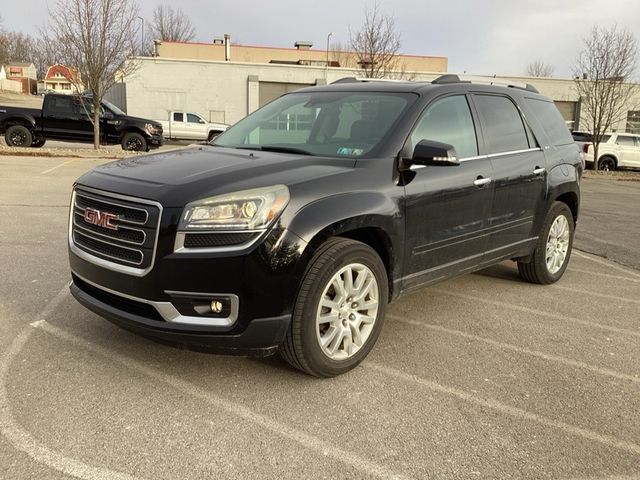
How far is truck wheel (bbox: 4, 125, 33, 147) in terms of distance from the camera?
18734 millimetres

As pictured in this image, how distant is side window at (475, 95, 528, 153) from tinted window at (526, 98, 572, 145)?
1.34ft

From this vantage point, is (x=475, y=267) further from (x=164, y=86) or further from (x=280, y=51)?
(x=280, y=51)

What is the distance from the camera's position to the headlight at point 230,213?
3023mm

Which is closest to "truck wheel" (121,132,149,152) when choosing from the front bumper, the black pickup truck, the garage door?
the black pickup truck

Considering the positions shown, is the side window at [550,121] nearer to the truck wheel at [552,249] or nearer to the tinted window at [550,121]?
the tinted window at [550,121]

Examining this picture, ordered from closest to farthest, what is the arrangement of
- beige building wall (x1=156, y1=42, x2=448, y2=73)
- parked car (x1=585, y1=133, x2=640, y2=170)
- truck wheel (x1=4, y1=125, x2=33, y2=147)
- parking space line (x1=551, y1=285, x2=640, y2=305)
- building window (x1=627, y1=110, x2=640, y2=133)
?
parking space line (x1=551, y1=285, x2=640, y2=305), truck wheel (x1=4, y1=125, x2=33, y2=147), parked car (x1=585, y1=133, x2=640, y2=170), building window (x1=627, y1=110, x2=640, y2=133), beige building wall (x1=156, y1=42, x2=448, y2=73)

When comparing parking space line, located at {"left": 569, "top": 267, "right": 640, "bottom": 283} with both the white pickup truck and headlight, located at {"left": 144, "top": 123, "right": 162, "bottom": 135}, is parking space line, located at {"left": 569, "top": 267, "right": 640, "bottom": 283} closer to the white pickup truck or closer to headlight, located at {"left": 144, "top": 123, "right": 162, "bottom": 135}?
headlight, located at {"left": 144, "top": 123, "right": 162, "bottom": 135}

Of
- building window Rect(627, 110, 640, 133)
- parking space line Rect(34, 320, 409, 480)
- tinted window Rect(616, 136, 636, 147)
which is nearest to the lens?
parking space line Rect(34, 320, 409, 480)

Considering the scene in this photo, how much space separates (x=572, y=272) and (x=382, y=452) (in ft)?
14.8

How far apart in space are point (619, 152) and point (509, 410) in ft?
74.1

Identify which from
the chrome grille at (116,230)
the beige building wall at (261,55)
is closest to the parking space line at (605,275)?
the chrome grille at (116,230)

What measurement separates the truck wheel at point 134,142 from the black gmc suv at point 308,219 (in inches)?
629

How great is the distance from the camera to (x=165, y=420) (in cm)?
293

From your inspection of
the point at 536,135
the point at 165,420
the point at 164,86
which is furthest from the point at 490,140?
the point at 164,86
